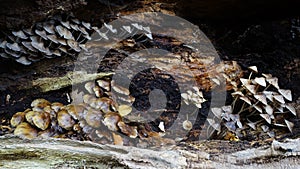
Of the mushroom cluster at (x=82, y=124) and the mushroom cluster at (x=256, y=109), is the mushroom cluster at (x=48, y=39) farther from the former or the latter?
the mushroom cluster at (x=256, y=109)

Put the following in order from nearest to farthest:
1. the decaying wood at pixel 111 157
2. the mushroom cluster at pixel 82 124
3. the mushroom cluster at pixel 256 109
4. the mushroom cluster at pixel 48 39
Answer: the decaying wood at pixel 111 157
the mushroom cluster at pixel 82 124
the mushroom cluster at pixel 48 39
the mushroom cluster at pixel 256 109

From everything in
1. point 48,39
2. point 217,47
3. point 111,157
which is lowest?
point 111,157

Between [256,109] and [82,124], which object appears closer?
[82,124]

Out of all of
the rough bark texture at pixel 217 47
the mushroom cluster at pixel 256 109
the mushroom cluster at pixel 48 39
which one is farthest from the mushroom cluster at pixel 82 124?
the mushroom cluster at pixel 256 109

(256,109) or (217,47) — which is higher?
(217,47)

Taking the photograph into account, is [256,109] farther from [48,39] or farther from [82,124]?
[48,39]

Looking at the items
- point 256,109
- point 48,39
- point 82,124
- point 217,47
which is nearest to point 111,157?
point 82,124

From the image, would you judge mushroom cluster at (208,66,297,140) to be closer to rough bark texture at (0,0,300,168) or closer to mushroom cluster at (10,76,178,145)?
rough bark texture at (0,0,300,168)

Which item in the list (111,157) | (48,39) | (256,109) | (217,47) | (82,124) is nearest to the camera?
(111,157)

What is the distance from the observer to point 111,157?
221cm

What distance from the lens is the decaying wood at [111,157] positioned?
87.2 inches

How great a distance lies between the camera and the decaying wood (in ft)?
7.27

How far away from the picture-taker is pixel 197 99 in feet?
11.2

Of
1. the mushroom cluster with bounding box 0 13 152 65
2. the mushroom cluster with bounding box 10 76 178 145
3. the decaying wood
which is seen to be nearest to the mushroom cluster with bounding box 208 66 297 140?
the mushroom cluster with bounding box 10 76 178 145
